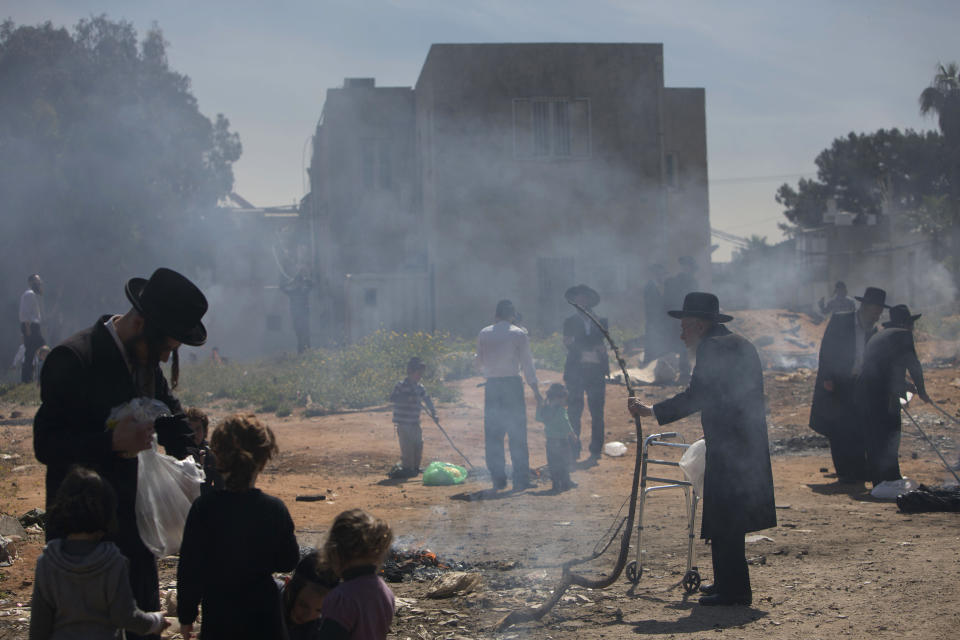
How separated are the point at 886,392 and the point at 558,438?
290 centimetres

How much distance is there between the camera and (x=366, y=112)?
73.5ft

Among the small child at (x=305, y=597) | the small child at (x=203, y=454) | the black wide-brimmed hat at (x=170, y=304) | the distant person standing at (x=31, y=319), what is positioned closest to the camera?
the black wide-brimmed hat at (x=170, y=304)

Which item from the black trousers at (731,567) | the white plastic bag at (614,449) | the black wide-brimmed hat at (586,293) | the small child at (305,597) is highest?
the black wide-brimmed hat at (586,293)

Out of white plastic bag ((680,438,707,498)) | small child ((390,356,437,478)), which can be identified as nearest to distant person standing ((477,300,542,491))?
small child ((390,356,437,478))

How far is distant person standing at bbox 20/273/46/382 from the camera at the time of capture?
13414 millimetres

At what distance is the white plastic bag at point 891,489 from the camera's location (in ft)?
23.2

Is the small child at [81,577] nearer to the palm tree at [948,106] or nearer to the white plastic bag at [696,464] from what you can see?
the white plastic bag at [696,464]

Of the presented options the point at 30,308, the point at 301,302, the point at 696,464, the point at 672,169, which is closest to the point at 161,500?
the point at 696,464

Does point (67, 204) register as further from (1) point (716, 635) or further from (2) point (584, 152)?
(1) point (716, 635)

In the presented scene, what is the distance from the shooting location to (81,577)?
2693mm

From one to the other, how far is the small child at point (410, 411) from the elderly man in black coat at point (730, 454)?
4.43 metres

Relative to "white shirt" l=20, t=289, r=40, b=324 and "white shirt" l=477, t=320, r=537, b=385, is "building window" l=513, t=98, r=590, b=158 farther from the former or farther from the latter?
"white shirt" l=477, t=320, r=537, b=385

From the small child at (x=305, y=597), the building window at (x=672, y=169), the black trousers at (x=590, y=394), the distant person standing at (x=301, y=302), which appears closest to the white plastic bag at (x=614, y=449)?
the black trousers at (x=590, y=394)

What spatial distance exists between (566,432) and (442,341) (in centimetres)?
777
